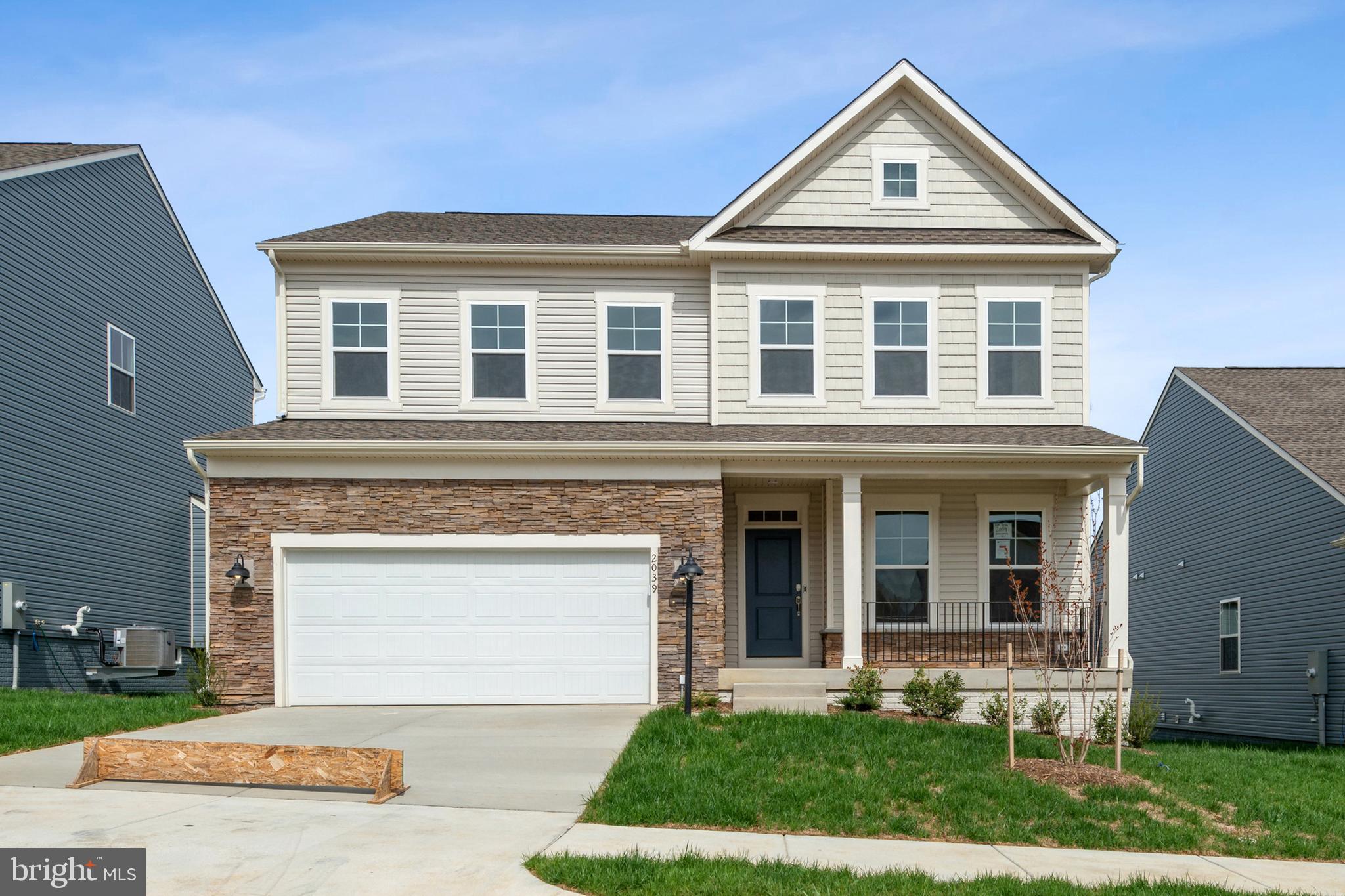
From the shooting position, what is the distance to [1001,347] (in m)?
16.4

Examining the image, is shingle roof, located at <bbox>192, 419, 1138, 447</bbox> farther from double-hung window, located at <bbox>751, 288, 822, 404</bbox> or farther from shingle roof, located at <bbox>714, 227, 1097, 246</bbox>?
shingle roof, located at <bbox>714, 227, 1097, 246</bbox>

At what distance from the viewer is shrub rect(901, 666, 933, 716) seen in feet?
Result: 46.6

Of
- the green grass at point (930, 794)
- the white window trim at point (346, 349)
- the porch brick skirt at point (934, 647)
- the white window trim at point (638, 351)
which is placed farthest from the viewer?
the white window trim at point (638, 351)

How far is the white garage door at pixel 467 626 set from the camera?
1506 cm

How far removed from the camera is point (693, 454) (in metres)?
15.1

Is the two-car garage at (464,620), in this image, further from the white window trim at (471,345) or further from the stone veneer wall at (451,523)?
the white window trim at (471,345)

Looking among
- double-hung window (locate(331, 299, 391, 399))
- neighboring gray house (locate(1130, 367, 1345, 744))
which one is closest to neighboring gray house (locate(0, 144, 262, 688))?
double-hung window (locate(331, 299, 391, 399))

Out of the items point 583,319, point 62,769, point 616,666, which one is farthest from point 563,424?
point 62,769

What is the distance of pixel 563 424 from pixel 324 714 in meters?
4.72

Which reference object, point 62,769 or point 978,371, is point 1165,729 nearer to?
point 978,371

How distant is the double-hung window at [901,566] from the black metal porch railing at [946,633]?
0.02 metres

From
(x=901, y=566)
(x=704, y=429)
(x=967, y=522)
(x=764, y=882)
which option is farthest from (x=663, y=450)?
(x=764, y=882)

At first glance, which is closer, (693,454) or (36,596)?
(693,454)

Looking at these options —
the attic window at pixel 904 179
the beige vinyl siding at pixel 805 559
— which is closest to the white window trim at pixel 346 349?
the beige vinyl siding at pixel 805 559
